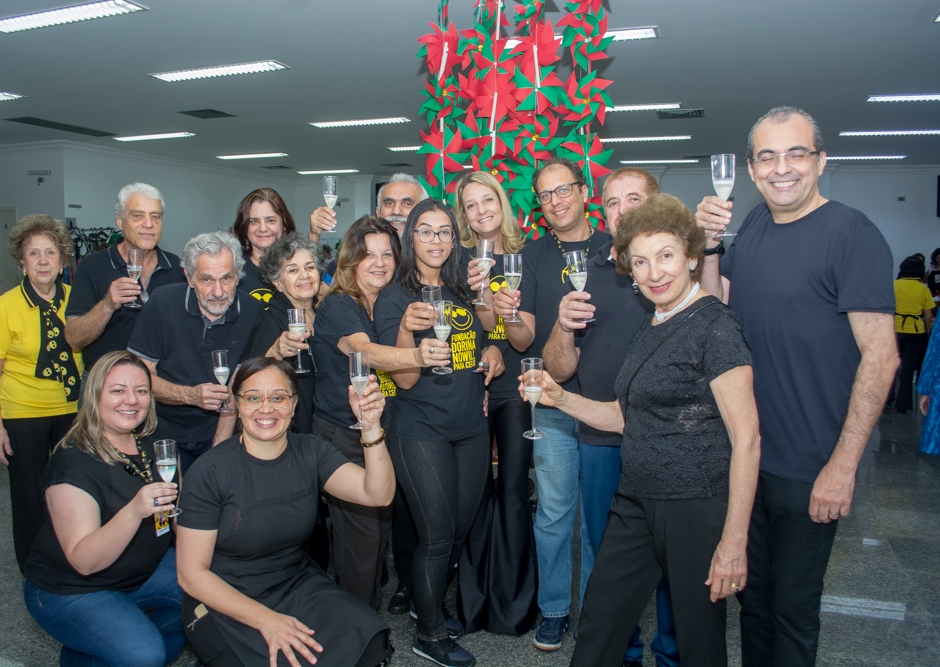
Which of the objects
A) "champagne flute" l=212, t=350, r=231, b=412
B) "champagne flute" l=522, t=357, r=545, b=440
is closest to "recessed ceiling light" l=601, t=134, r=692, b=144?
"champagne flute" l=212, t=350, r=231, b=412

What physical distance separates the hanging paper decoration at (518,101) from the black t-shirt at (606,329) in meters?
1.03

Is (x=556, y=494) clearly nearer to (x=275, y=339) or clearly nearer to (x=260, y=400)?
(x=260, y=400)

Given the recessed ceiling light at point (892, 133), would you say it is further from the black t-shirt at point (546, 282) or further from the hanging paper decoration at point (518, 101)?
the black t-shirt at point (546, 282)

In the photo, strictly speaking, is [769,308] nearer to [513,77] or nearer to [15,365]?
[513,77]

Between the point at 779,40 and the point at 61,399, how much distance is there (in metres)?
6.64

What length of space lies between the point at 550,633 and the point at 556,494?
0.59 metres

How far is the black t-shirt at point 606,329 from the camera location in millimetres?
2484

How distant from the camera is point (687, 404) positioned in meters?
1.89

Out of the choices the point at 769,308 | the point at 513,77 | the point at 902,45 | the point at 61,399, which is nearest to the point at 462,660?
the point at 769,308

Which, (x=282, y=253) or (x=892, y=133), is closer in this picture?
(x=282, y=253)

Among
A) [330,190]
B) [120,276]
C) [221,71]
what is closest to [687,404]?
[330,190]

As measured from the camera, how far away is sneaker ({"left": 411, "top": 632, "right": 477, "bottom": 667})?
2693mm

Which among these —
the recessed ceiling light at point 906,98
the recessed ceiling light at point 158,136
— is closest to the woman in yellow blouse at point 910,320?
the recessed ceiling light at point 906,98

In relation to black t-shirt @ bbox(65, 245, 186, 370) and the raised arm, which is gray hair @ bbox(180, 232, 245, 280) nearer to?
Result: black t-shirt @ bbox(65, 245, 186, 370)
